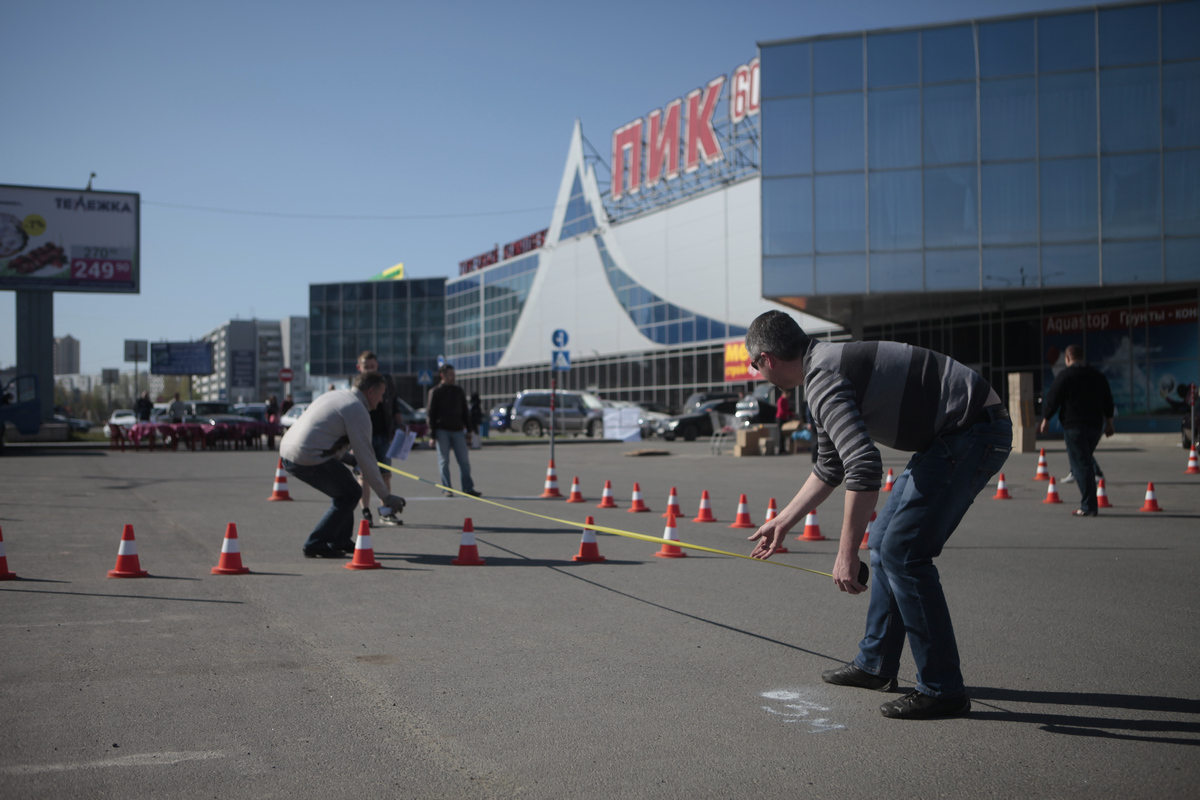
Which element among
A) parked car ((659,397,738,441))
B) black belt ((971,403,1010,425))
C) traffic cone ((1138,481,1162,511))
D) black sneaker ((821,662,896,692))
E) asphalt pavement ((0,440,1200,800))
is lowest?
asphalt pavement ((0,440,1200,800))

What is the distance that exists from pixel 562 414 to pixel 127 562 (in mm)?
31786

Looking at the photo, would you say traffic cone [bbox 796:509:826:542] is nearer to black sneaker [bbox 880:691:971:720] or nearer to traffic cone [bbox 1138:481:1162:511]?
traffic cone [bbox 1138:481:1162:511]

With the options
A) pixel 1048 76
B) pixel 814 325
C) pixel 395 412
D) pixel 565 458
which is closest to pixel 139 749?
pixel 395 412

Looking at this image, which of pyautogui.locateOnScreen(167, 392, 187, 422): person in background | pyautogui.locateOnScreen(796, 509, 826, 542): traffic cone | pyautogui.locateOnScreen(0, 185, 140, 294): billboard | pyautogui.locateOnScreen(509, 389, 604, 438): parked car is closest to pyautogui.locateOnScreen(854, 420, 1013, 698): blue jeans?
pyautogui.locateOnScreen(796, 509, 826, 542): traffic cone

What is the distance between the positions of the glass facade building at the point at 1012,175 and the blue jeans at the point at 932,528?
26.9 meters

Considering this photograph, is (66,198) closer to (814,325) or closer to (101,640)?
(814,325)

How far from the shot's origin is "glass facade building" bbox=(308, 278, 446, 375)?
3100 inches

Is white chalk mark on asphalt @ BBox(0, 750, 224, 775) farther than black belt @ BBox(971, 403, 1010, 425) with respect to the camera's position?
No

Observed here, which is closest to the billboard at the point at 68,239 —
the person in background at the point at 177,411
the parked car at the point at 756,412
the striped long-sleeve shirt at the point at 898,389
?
the person in background at the point at 177,411

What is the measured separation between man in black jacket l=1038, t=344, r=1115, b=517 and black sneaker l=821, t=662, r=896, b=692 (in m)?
7.48

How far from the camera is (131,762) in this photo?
3516mm

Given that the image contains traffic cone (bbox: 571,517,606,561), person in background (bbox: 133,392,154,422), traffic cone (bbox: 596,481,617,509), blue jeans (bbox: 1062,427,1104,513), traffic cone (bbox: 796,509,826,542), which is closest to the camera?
traffic cone (bbox: 571,517,606,561)

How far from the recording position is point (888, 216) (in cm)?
2953

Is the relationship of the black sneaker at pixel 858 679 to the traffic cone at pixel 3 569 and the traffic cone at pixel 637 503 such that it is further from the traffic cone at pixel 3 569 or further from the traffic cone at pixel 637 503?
the traffic cone at pixel 637 503
